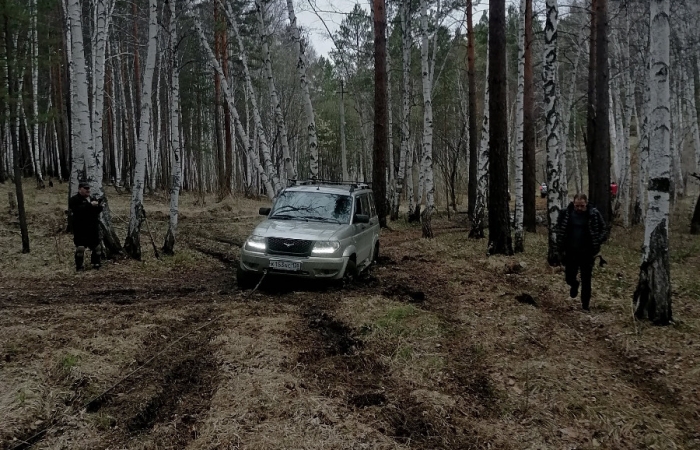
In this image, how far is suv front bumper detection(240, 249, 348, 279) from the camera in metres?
8.66

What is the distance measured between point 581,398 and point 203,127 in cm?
3879

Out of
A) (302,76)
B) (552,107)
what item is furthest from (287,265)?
(302,76)

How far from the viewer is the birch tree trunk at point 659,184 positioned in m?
6.84

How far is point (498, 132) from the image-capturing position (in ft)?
41.6

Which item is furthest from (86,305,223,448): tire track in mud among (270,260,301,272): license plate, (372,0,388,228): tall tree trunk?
(372,0,388,228): tall tree trunk

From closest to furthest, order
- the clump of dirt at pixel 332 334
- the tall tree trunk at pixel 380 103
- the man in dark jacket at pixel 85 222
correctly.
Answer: the clump of dirt at pixel 332 334, the man in dark jacket at pixel 85 222, the tall tree trunk at pixel 380 103

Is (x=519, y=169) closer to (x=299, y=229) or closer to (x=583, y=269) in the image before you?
(x=583, y=269)

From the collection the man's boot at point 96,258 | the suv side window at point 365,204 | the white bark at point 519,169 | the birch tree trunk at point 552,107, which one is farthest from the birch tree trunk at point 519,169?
the man's boot at point 96,258

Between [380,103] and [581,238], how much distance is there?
10.9 meters

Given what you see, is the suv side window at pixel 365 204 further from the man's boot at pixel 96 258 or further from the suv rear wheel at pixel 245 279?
the man's boot at pixel 96 258

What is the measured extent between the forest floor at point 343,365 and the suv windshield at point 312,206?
52.6 inches

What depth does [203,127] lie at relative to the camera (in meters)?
40.0

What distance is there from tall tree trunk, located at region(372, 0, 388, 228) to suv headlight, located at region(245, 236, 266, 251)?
956 centimetres

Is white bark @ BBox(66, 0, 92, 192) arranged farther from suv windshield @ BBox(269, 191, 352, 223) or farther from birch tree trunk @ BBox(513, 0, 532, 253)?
birch tree trunk @ BBox(513, 0, 532, 253)
